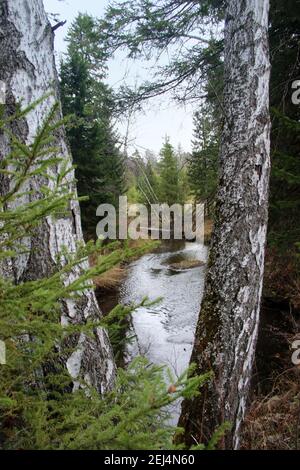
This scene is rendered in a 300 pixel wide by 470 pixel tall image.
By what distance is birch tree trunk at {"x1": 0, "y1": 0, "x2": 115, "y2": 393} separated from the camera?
2371mm

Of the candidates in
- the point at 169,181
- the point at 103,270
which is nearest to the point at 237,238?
the point at 103,270

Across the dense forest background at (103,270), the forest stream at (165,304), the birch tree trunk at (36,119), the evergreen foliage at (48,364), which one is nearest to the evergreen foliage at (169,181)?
the forest stream at (165,304)

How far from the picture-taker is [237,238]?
2.78m

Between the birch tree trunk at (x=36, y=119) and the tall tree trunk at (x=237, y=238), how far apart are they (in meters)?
0.86

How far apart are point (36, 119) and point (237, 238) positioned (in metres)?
1.86

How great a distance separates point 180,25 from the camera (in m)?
4.80

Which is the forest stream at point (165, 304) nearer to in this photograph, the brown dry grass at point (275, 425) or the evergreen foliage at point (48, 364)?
the brown dry grass at point (275, 425)

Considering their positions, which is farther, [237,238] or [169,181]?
A: [169,181]

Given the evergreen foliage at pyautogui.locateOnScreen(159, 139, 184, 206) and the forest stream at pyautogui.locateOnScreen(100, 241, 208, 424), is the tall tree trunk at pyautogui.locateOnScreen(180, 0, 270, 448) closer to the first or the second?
the forest stream at pyautogui.locateOnScreen(100, 241, 208, 424)

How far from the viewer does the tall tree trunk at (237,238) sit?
8.65 feet

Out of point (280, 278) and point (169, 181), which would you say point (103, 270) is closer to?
point (280, 278)

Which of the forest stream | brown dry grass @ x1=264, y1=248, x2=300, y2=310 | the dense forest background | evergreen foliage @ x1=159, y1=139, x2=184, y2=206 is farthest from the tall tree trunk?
evergreen foliage @ x1=159, y1=139, x2=184, y2=206

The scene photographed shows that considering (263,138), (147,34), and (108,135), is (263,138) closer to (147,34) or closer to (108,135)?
(147,34)

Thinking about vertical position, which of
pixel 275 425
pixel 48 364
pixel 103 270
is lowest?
pixel 275 425
